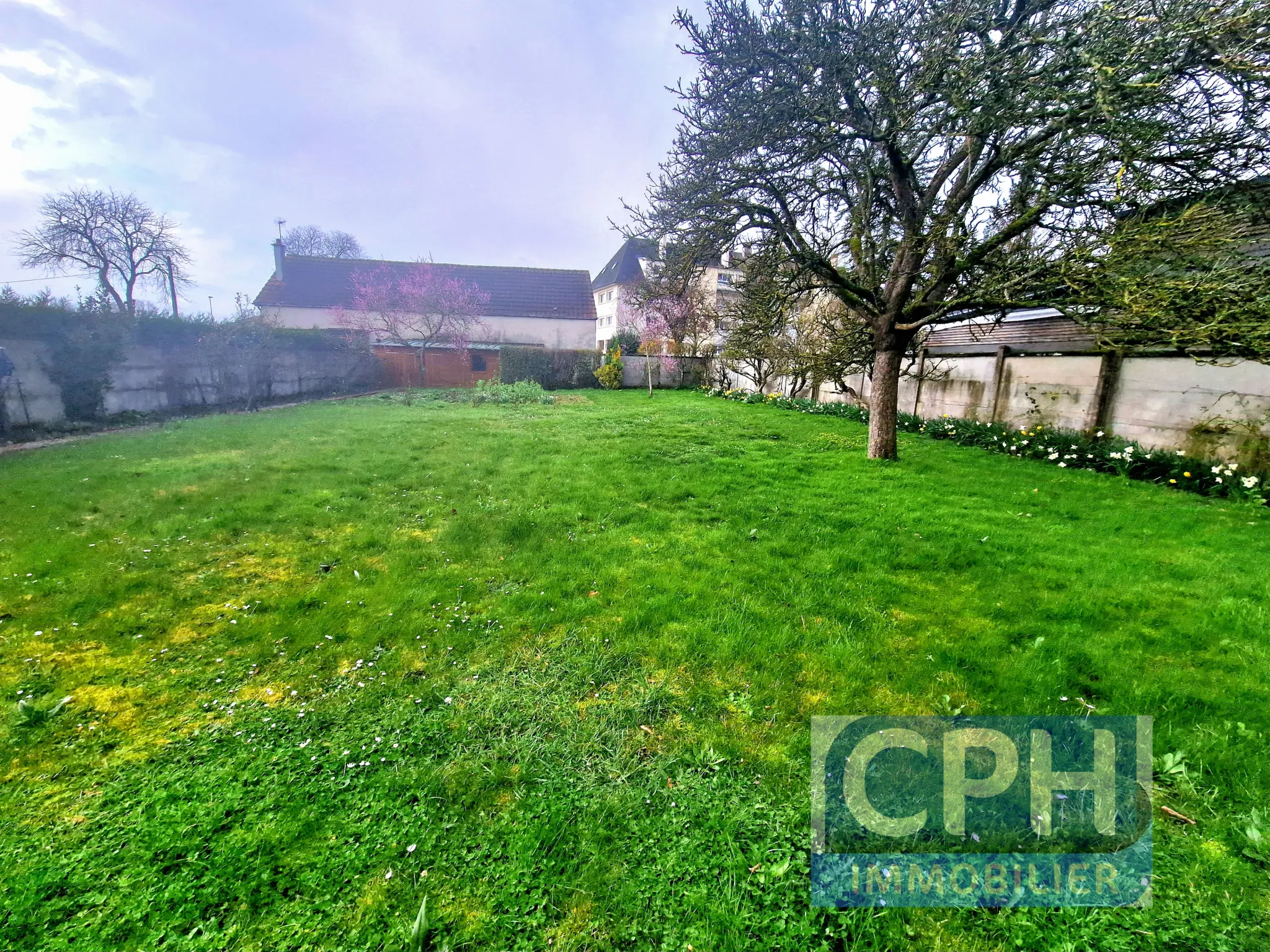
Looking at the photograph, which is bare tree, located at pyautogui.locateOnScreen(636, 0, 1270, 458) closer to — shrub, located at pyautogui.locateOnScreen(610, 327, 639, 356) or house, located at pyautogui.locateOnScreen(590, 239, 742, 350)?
shrub, located at pyautogui.locateOnScreen(610, 327, 639, 356)

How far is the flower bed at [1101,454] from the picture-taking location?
5898 millimetres

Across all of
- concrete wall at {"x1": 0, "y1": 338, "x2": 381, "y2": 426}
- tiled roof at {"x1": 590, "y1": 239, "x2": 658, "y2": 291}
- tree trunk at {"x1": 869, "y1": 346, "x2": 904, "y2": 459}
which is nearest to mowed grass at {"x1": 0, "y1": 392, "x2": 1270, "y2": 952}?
tree trunk at {"x1": 869, "y1": 346, "x2": 904, "y2": 459}

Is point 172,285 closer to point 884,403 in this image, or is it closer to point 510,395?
point 510,395

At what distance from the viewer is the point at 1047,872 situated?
65.6 inches

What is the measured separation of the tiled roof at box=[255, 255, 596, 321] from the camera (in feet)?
93.5

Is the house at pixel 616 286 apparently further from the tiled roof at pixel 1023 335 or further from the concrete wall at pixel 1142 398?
the concrete wall at pixel 1142 398

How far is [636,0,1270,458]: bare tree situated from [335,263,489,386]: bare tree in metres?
18.3

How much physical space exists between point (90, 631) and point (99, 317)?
36.1ft

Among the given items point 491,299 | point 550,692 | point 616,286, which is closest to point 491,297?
point 491,299

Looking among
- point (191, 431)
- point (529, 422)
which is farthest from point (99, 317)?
point (529, 422)

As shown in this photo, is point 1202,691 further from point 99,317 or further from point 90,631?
point 99,317

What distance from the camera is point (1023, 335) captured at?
9164 millimetres

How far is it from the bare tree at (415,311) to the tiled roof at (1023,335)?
19.8m

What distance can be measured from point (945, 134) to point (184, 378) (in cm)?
1630
